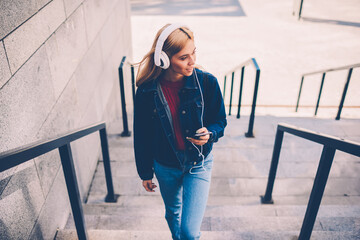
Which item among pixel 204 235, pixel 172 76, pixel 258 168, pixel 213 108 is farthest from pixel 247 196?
pixel 172 76

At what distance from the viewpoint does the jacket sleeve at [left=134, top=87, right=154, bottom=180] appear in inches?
83.3

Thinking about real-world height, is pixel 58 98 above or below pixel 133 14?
above

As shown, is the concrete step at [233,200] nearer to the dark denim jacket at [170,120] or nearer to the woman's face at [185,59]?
the dark denim jacket at [170,120]

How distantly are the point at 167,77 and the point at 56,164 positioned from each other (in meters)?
1.36

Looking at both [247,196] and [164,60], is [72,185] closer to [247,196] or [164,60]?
[164,60]

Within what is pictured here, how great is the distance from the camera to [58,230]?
2648 mm

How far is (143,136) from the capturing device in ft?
7.29

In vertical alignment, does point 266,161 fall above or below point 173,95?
below

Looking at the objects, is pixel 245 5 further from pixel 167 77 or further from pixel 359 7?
pixel 167 77

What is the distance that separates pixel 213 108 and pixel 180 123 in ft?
0.85

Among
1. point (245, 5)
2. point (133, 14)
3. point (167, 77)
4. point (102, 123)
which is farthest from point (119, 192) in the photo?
point (245, 5)

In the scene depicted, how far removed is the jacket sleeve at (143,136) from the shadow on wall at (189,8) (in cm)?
1246

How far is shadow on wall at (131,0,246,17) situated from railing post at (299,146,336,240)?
12630mm

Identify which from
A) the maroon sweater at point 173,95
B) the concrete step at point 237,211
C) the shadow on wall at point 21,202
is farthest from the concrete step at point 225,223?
the maroon sweater at point 173,95
